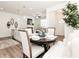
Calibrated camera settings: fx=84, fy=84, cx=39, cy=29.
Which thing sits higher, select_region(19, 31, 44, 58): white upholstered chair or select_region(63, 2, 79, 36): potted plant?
select_region(63, 2, 79, 36): potted plant

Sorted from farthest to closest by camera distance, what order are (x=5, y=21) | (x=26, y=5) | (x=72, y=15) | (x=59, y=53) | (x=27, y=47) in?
(x=5, y=21) < (x=26, y=5) < (x=72, y=15) < (x=27, y=47) < (x=59, y=53)

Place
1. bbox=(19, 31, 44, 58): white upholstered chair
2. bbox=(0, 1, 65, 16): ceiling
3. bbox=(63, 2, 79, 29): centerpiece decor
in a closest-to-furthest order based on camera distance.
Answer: bbox=(19, 31, 44, 58): white upholstered chair → bbox=(63, 2, 79, 29): centerpiece decor → bbox=(0, 1, 65, 16): ceiling

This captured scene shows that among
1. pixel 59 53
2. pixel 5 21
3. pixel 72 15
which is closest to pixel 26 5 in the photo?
pixel 72 15

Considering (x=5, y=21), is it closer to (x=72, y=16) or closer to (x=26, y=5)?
(x=26, y=5)

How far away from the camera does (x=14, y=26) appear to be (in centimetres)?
952

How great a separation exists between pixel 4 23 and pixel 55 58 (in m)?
7.89

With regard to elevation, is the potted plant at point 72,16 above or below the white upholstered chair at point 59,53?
above

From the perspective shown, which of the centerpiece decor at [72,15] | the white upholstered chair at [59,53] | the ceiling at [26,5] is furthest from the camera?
the ceiling at [26,5]

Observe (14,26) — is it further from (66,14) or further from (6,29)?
(66,14)

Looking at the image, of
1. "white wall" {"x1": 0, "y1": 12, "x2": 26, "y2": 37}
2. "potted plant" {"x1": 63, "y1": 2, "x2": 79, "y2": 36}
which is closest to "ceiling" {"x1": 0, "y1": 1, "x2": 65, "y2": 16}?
"white wall" {"x1": 0, "y1": 12, "x2": 26, "y2": 37}

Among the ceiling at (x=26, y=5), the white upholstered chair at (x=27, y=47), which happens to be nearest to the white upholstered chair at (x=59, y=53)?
the white upholstered chair at (x=27, y=47)

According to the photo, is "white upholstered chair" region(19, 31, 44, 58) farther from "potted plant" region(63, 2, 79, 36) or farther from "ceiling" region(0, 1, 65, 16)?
"ceiling" region(0, 1, 65, 16)

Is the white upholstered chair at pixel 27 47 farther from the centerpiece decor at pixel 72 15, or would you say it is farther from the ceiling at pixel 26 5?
the ceiling at pixel 26 5

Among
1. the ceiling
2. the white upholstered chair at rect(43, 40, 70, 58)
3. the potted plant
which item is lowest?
the white upholstered chair at rect(43, 40, 70, 58)
